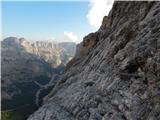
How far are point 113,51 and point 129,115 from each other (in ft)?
56.8

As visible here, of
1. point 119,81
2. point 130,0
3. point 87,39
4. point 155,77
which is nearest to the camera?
point 155,77

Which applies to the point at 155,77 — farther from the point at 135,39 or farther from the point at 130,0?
the point at 130,0

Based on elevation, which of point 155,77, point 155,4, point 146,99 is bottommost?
point 146,99

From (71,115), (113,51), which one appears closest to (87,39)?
(113,51)

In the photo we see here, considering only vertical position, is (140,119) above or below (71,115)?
above

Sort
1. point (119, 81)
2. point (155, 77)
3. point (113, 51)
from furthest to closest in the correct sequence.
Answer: point (113, 51), point (119, 81), point (155, 77)

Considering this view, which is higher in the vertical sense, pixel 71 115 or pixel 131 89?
pixel 131 89

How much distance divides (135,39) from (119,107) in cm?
1153

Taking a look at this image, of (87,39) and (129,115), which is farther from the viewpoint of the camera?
(87,39)

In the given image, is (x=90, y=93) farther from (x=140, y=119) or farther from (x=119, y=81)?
(x=140, y=119)

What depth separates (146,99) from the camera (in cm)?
3067

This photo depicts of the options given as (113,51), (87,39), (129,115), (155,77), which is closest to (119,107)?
(129,115)

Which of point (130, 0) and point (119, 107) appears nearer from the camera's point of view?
point (119, 107)

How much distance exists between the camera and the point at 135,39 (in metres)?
40.3
